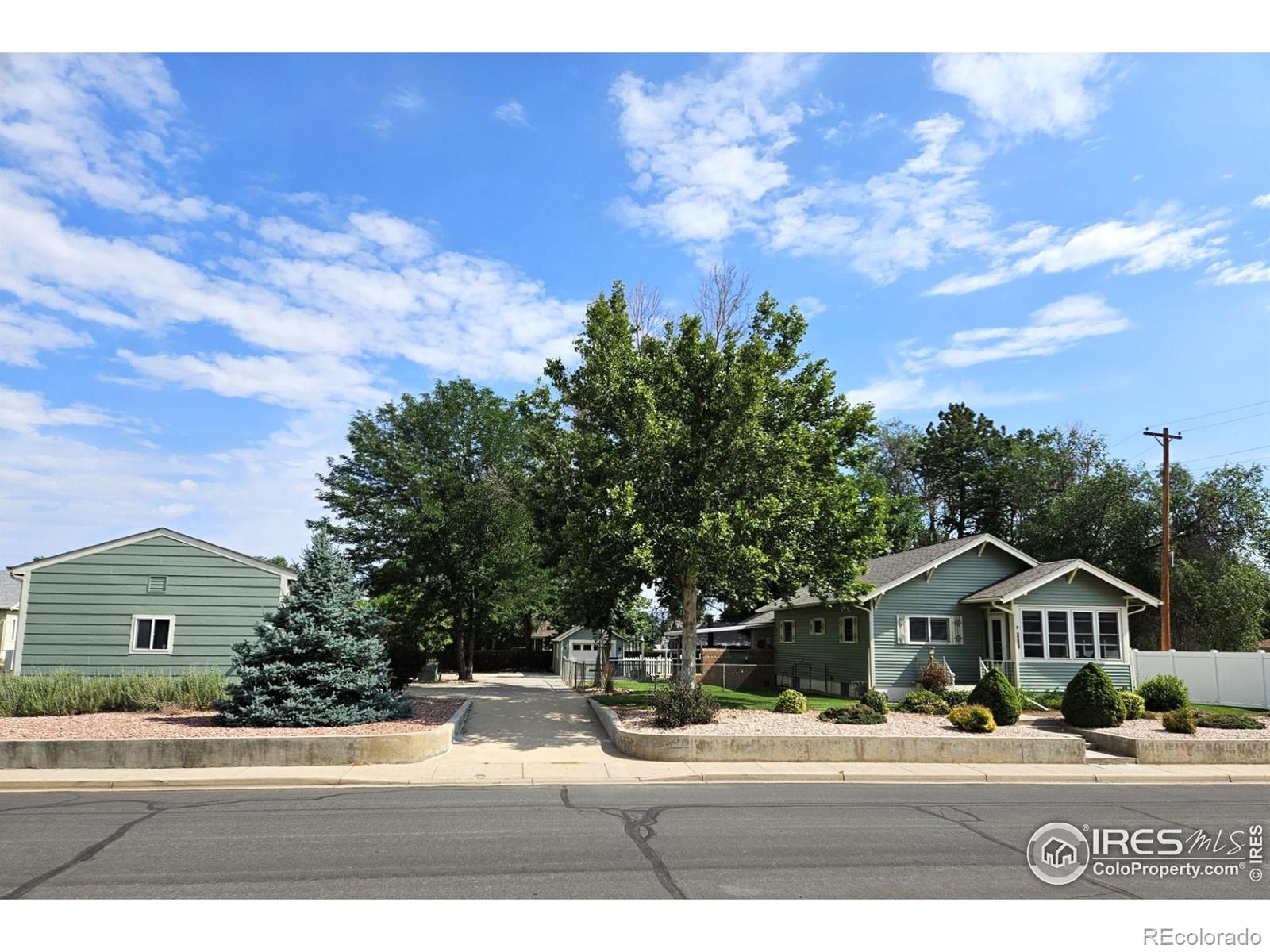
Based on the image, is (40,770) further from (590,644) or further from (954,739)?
(590,644)

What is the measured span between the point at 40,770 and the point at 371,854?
8.54 metres

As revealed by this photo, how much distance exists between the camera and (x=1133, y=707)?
20844mm

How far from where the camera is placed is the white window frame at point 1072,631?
27.0 metres

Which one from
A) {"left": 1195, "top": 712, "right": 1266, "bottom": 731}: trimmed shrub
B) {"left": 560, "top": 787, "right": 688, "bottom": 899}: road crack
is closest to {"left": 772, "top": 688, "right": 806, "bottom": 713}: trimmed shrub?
{"left": 560, "top": 787, "right": 688, "bottom": 899}: road crack

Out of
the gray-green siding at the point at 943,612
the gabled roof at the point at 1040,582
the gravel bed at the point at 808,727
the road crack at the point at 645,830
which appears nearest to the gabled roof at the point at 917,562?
the gray-green siding at the point at 943,612

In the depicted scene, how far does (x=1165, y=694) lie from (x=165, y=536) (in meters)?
26.3

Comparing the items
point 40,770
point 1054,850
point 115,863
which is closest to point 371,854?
point 115,863

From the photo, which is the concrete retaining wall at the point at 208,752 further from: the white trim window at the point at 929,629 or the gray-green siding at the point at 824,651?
the white trim window at the point at 929,629

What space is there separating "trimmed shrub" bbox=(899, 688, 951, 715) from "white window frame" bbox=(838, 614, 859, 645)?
7267 mm

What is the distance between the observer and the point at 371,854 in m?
8.35

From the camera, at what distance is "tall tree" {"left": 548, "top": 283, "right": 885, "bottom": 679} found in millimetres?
18219

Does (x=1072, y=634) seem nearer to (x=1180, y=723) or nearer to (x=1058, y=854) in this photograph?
(x=1180, y=723)

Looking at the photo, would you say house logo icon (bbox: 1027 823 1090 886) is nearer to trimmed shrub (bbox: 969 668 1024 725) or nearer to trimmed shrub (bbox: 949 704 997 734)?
trimmed shrub (bbox: 949 704 997 734)

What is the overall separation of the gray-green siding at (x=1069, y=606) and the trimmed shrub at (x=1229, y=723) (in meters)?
7.75
